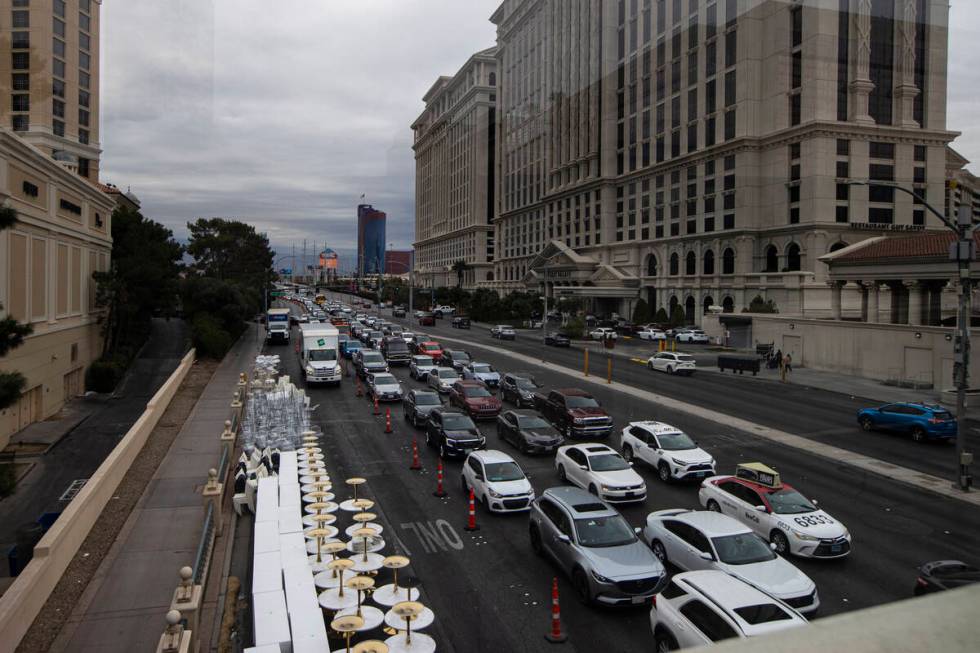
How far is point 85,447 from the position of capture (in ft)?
83.0

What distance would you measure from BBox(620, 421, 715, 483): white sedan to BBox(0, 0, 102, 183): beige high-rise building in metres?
21.9

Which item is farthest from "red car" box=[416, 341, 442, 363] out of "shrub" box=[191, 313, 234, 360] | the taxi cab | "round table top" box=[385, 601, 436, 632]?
"round table top" box=[385, 601, 436, 632]

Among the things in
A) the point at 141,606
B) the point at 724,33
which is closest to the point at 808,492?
the point at 141,606

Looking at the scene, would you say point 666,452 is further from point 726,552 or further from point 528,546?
point 726,552

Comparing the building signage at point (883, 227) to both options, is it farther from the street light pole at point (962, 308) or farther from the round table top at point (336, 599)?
the round table top at point (336, 599)

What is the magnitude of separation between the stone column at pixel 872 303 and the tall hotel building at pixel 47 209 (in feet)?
139

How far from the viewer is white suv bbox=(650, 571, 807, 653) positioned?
8.44 metres

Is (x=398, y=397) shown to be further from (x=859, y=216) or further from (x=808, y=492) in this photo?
(x=859, y=216)

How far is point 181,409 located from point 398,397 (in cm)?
904

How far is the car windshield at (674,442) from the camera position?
61.1ft

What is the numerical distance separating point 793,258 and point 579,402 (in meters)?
43.0

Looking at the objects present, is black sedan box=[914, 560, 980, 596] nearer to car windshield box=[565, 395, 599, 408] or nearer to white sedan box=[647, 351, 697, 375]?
car windshield box=[565, 395, 599, 408]

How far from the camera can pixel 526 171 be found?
110 meters

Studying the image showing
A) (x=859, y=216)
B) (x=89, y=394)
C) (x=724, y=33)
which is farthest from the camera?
(x=724, y=33)
